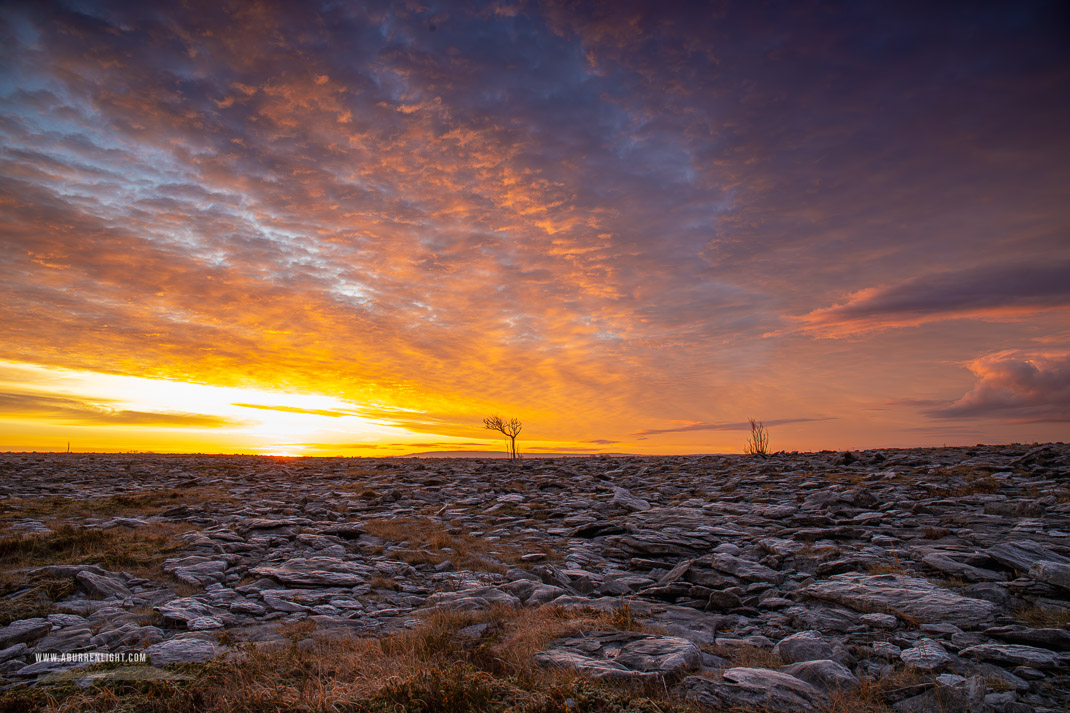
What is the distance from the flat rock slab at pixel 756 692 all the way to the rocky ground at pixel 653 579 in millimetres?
22

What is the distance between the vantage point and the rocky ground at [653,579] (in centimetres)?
610

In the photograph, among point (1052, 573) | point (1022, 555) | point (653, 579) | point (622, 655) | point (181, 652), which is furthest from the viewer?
point (653, 579)

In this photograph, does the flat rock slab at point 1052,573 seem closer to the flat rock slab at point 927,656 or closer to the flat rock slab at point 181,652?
the flat rock slab at point 927,656

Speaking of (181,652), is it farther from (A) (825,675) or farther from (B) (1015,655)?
(B) (1015,655)

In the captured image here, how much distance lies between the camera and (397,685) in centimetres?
547

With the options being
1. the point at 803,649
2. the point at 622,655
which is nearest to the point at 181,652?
the point at 622,655

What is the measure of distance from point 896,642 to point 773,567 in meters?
4.23

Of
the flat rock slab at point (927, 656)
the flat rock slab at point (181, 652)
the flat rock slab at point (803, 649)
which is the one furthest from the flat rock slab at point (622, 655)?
the flat rock slab at point (181, 652)

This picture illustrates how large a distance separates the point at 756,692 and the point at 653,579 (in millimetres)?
6157

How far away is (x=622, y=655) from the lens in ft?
20.7

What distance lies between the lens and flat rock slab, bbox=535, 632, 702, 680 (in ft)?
18.9

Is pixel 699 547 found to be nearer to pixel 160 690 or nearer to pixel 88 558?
pixel 160 690

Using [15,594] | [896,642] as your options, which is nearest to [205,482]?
[15,594]

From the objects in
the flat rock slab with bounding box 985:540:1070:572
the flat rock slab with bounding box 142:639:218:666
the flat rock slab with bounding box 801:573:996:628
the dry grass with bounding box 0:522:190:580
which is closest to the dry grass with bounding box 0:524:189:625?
the dry grass with bounding box 0:522:190:580
